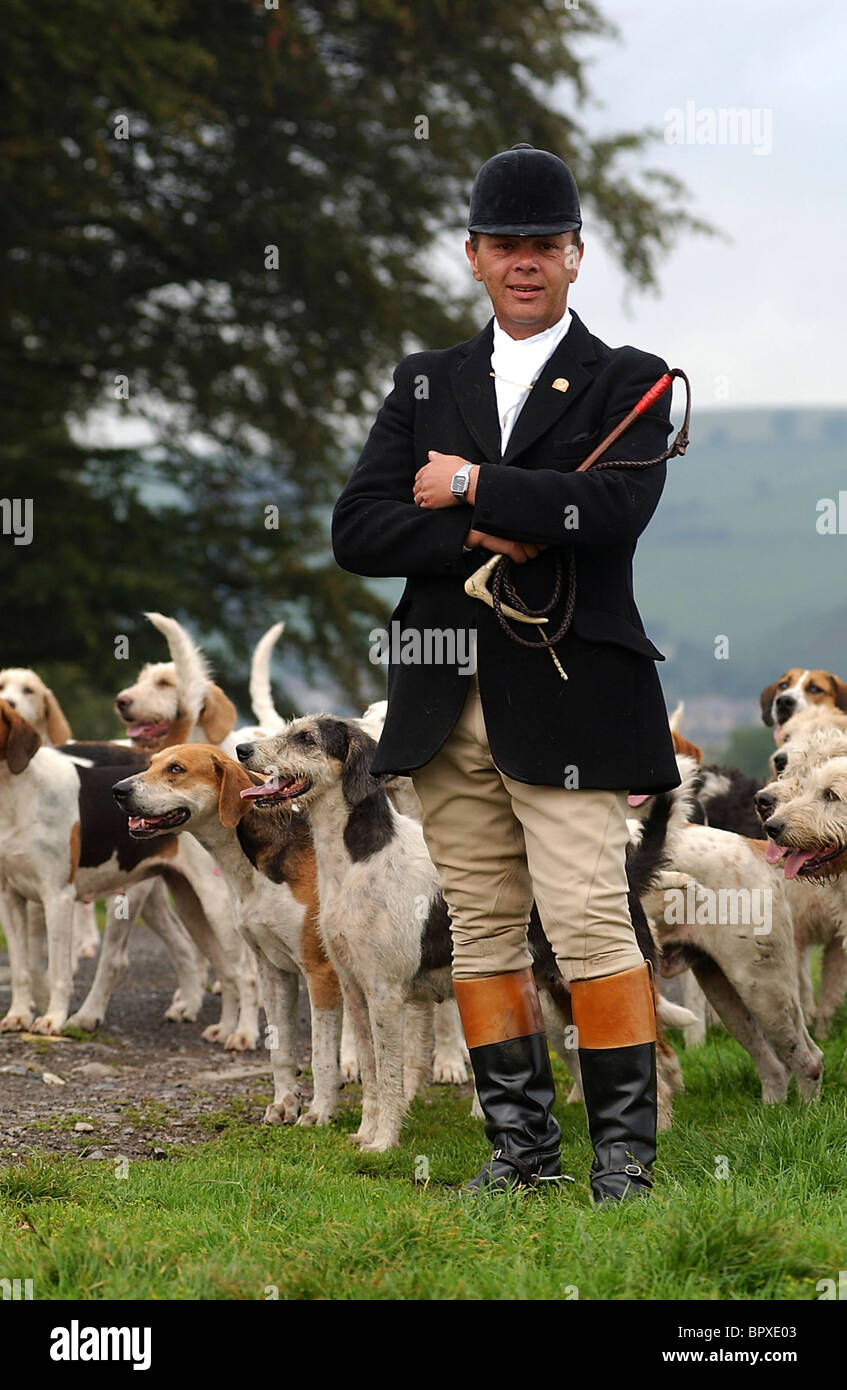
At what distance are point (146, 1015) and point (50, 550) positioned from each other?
8.19m

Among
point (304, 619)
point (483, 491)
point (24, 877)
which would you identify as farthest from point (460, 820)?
point (304, 619)

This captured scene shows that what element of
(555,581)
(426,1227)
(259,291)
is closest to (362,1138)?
(426,1227)

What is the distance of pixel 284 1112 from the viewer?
6043mm

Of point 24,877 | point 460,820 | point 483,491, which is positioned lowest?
Result: point 24,877

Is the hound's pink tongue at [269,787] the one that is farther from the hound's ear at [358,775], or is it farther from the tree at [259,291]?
the tree at [259,291]

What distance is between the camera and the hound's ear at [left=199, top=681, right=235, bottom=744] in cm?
844

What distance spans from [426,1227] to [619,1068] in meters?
0.69

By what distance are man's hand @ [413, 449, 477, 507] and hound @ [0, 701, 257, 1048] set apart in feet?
14.0

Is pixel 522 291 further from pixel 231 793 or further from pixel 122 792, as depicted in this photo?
pixel 122 792

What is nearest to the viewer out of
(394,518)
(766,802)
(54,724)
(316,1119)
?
(394,518)

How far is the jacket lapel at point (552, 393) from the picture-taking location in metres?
4.07

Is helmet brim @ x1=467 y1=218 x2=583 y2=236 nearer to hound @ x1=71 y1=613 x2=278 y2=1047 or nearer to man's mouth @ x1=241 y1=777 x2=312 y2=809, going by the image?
man's mouth @ x1=241 y1=777 x2=312 y2=809

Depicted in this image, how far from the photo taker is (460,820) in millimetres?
4188
